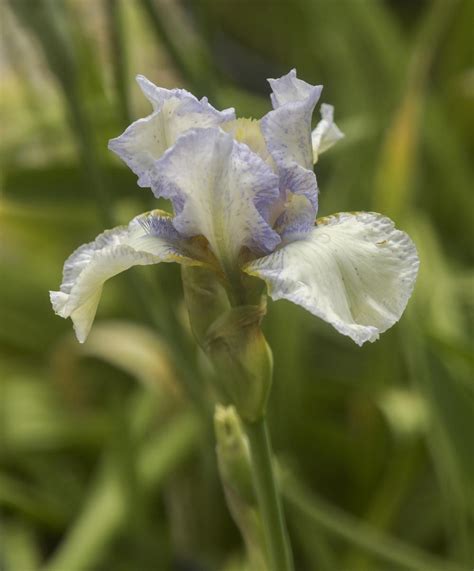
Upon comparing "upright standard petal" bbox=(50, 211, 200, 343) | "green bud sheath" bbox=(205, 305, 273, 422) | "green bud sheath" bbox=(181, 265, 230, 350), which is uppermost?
"upright standard petal" bbox=(50, 211, 200, 343)

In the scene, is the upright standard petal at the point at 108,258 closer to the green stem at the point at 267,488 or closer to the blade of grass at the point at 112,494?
the green stem at the point at 267,488

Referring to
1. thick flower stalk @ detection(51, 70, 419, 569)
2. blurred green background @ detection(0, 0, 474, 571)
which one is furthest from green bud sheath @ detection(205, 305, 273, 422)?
blurred green background @ detection(0, 0, 474, 571)

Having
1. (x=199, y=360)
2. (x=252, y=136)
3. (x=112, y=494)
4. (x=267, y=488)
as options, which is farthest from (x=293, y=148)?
(x=112, y=494)

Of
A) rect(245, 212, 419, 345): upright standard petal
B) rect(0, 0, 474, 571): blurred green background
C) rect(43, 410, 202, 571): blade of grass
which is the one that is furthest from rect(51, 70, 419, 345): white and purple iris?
rect(43, 410, 202, 571): blade of grass

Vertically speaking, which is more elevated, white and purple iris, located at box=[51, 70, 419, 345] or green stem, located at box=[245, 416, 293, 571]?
white and purple iris, located at box=[51, 70, 419, 345]

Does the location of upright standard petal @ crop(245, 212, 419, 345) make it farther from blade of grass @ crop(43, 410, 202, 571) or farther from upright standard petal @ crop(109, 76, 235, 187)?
blade of grass @ crop(43, 410, 202, 571)

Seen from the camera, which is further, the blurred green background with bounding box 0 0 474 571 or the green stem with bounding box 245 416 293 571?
the blurred green background with bounding box 0 0 474 571

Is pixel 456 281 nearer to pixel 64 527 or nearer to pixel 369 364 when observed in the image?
pixel 369 364

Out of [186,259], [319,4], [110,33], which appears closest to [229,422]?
[186,259]
